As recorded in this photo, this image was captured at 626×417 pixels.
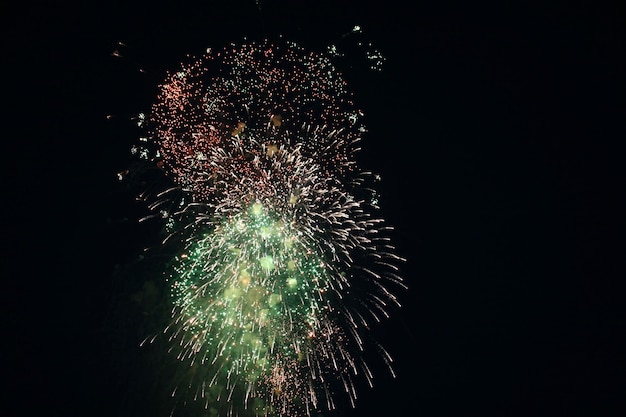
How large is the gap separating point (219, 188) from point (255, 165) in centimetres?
74

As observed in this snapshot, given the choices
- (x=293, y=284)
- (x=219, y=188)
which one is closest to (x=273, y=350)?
(x=293, y=284)

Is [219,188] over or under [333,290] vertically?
over

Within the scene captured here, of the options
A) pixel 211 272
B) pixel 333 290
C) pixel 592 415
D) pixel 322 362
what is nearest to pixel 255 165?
pixel 211 272

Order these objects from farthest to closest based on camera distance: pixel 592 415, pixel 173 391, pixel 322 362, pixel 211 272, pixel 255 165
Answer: pixel 592 415
pixel 173 391
pixel 322 362
pixel 211 272
pixel 255 165

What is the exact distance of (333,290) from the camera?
22.1ft

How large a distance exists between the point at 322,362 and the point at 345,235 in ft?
9.02

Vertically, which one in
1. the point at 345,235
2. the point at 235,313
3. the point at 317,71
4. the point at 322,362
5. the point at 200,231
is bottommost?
the point at 322,362

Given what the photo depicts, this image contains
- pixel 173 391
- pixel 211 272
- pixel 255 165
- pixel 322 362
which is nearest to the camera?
pixel 255 165

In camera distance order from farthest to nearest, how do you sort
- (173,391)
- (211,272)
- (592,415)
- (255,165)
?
(592,415) < (173,391) < (211,272) < (255,165)

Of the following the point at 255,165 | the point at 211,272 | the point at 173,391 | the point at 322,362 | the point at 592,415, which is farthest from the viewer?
the point at 592,415

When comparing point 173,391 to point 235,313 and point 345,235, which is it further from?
point 345,235

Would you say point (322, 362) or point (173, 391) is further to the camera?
point (173, 391)

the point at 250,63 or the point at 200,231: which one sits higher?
the point at 250,63

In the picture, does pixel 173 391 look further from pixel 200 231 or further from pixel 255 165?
pixel 255 165
